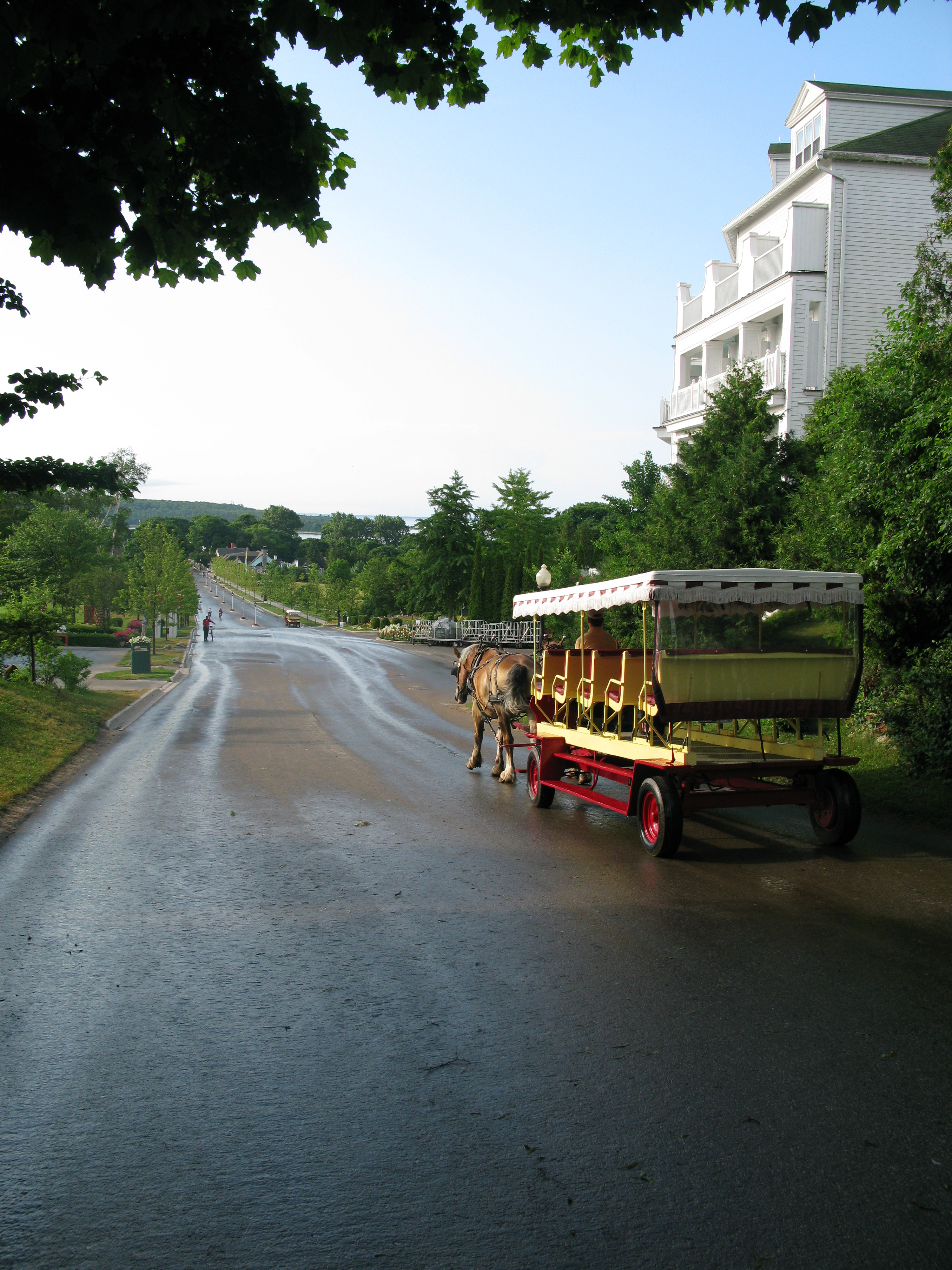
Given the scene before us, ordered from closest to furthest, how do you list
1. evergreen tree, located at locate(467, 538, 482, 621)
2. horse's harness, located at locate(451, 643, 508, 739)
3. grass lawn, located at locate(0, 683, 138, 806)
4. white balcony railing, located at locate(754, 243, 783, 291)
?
grass lawn, located at locate(0, 683, 138, 806)
horse's harness, located at locate(451, 643, 508, 739)
white balcony railing, located at locate(754, 243, 783, 291)
evergreen tree, located at locate(467, 538, 482, 621)

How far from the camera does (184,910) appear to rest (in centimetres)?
693

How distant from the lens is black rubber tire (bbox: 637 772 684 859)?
8.37 m

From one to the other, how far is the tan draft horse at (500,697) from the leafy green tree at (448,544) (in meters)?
51.9

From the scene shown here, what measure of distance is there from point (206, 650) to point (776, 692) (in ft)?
148

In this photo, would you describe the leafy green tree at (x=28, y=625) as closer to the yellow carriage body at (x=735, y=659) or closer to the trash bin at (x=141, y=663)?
the trash bin at (x=141, y=663)

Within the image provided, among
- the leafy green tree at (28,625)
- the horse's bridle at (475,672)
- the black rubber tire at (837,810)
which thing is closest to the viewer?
the black rubber tire at (837,810)

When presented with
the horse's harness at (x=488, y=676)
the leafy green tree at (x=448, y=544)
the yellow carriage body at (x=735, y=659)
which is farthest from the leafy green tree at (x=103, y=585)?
the yellow carriage body at (x=735, y=659)

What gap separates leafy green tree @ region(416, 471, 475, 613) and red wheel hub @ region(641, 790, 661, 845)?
2258 inches

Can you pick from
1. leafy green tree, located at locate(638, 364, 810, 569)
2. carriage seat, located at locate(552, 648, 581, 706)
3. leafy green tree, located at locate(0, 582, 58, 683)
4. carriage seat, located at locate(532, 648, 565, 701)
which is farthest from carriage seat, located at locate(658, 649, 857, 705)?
leafy green tree, located at locate(0, 582, 58, 683)

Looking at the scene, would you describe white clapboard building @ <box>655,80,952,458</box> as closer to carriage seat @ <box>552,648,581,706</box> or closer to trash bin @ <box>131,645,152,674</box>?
carriage seat @ <box>552,648,581,706</box>

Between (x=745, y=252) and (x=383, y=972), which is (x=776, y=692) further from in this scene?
(x=745, y=252)

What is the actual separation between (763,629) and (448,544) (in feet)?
189

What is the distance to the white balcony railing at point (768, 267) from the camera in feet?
92.1

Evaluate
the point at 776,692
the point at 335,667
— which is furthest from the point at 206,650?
the point at 776,692
